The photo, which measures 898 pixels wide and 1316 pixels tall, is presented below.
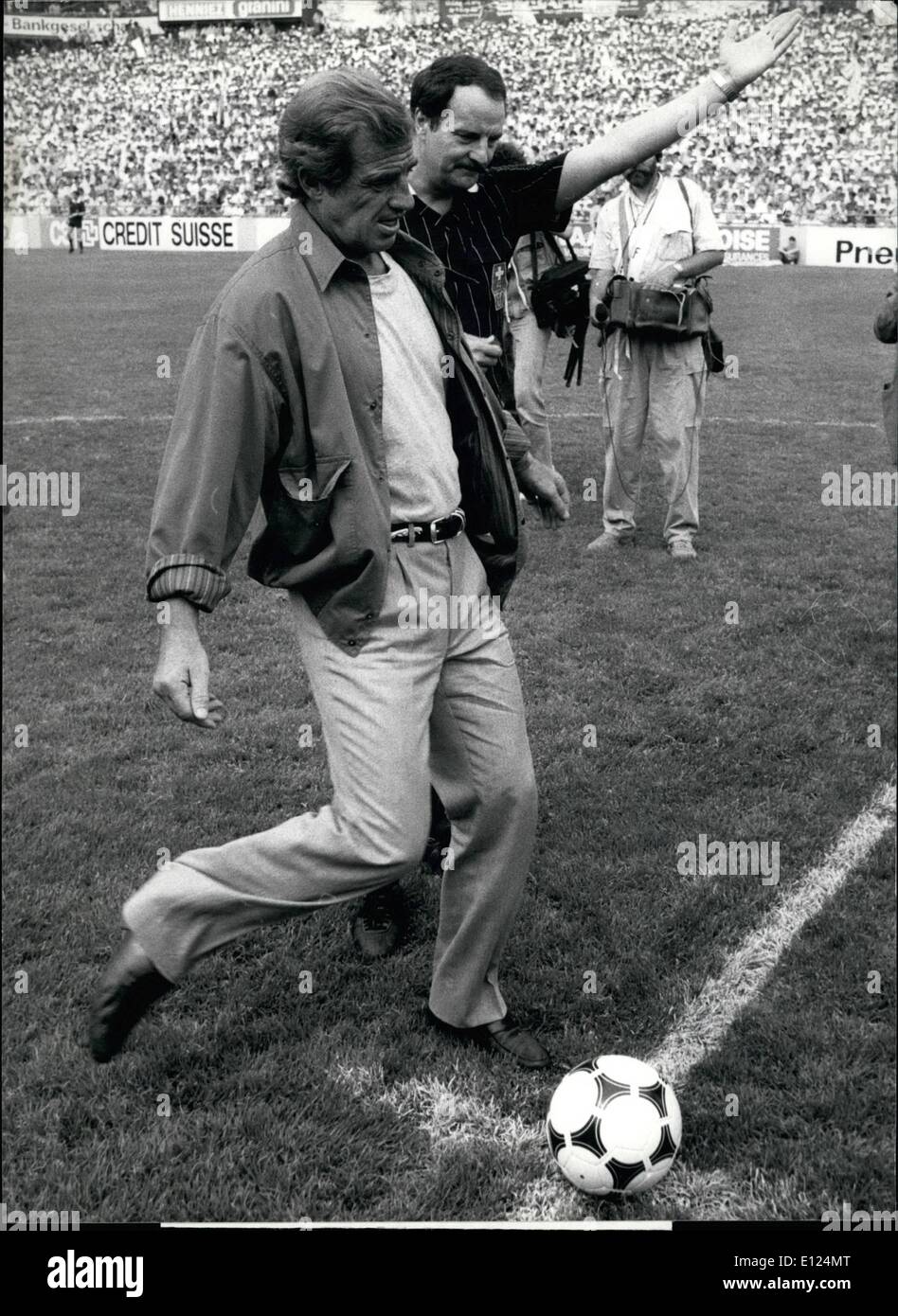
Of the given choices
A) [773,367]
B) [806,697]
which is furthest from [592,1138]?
[773,367]

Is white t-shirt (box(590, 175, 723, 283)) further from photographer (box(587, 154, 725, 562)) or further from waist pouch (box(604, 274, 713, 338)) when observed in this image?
waist pouch (box(604, 274, 713, 338))

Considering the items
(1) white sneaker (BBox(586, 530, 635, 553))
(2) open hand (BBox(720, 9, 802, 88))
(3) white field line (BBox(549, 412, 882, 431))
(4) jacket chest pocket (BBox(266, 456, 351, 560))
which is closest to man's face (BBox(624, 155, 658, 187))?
(1) white sneaker (BBox(586, 530, 635, 553))

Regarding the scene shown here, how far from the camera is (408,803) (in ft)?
9.39

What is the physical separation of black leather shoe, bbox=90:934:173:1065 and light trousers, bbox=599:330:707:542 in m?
5.31

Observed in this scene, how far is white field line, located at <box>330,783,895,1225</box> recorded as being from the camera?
2.78 m

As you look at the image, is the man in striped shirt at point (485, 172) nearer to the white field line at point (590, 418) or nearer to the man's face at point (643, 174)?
the man's face at point (643, 174)

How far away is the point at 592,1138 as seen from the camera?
9.11 feet

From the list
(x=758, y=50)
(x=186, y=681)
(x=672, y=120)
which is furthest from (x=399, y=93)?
(x=186, y=681)

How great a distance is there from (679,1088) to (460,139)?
256 centimetres

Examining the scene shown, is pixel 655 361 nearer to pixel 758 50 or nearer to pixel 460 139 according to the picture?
pixel 758 50

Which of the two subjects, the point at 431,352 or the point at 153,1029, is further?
the point at 153,1029

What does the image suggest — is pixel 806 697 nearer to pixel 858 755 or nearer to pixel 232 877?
pixel 858 755

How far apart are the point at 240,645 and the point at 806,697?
269cm

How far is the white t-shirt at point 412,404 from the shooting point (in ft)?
9.68
